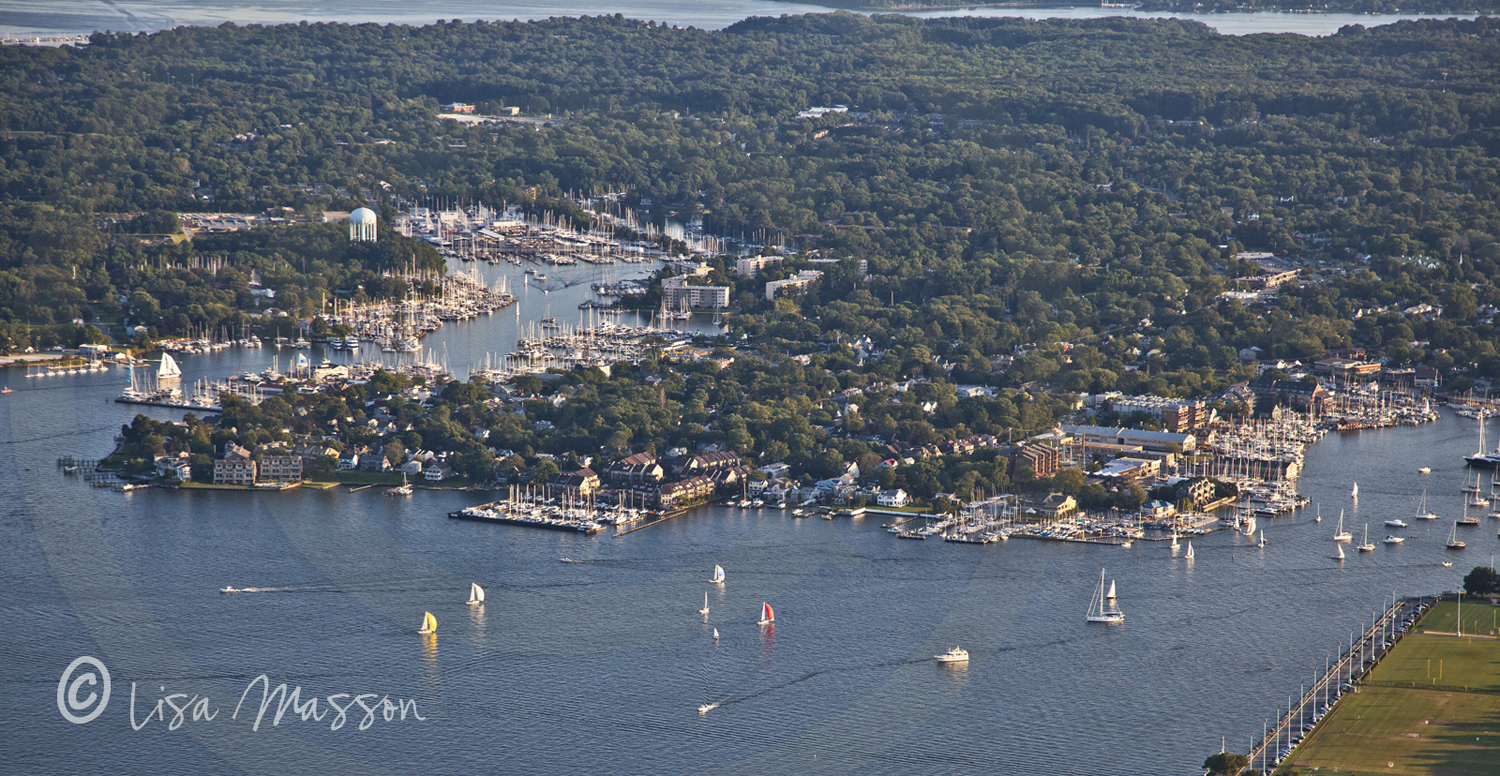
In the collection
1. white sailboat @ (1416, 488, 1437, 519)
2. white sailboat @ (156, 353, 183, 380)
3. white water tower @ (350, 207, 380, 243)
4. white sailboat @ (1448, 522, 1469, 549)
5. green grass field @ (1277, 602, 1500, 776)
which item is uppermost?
white water tower @ (350, 207, 380, 243)

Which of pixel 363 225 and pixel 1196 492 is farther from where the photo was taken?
pixel 363 225

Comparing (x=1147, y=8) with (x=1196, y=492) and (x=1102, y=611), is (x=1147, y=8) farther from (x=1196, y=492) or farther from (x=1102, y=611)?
(x=1102, y=611)

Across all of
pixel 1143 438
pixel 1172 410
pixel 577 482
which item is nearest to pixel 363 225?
pixel 577 482

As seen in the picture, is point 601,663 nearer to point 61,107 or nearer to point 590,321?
point 590,321

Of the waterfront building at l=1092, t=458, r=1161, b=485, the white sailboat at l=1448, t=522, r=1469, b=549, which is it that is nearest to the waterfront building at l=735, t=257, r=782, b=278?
the waterfront building at l=1092, t=458, r=1161, b=485

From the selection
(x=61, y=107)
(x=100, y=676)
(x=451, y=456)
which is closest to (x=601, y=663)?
(x=100, y=676)

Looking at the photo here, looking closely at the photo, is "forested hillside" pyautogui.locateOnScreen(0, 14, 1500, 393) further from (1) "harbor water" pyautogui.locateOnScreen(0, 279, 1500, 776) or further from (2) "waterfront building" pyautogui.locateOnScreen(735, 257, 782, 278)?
(1) "harbor water" pyautogui.locateOnScreen(0, 279, 1500, 776)

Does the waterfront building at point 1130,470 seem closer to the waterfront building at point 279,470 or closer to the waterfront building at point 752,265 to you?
the waterfront building at point 279,470
